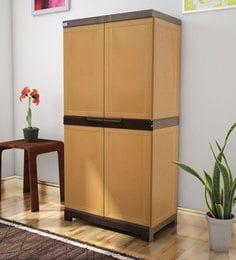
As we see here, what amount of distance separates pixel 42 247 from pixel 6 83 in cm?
215

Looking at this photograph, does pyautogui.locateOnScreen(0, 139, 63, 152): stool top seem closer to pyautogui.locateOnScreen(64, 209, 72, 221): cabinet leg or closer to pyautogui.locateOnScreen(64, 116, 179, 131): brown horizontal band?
pyautogui.locateOnScreen(64, 116, 179, 131): brown horizontal band

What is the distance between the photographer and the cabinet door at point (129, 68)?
2.59m

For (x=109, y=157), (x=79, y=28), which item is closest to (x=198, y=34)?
(x=79, y=28)

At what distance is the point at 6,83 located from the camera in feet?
13.5

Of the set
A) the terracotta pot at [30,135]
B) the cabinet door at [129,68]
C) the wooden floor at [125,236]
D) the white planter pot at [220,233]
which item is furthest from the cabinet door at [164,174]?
the terracotta pot at [30,135]

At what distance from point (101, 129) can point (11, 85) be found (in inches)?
69.6

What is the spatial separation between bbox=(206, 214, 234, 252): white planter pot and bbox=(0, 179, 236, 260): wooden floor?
0.05 m

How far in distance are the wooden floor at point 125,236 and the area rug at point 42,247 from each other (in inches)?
3.8

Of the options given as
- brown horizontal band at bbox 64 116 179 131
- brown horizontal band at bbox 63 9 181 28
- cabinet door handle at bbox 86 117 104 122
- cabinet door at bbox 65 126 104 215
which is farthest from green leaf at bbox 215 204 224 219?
brown horizontal band at bbox 63 9 181 28

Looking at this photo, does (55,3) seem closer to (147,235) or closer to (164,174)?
(164,174)

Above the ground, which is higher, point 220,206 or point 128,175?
point 128,175

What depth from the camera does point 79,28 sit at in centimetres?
288

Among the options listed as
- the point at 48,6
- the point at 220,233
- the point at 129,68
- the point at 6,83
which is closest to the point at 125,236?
the point at 220,233

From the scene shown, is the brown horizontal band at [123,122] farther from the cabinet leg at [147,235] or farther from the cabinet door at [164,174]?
the cabinet leg at [147,235]
